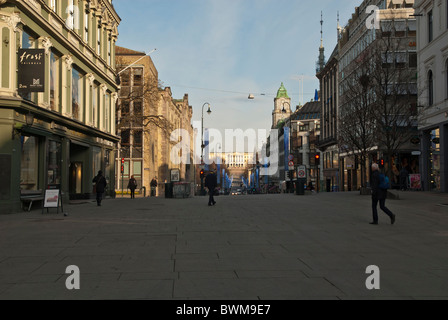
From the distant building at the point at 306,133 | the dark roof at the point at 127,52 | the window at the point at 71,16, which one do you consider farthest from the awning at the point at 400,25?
the distant building at the point at 306,133

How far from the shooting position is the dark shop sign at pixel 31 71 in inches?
728

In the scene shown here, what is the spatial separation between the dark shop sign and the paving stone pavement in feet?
20.8

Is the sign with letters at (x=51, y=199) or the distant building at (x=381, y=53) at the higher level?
the distant building at (x=381, y=53)

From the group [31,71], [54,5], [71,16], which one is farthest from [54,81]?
[31,71]

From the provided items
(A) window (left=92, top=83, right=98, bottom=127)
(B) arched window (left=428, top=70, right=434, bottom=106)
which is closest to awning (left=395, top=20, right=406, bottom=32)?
(B) arched window (left=428, top=70, right=434, bottom=106)

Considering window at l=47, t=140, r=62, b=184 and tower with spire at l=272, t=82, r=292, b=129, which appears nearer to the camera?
window at l=47, t=140, r=62, b=184

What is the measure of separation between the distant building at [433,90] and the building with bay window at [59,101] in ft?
68.8

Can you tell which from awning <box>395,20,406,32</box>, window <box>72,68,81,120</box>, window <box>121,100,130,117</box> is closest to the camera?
window <box>72,68,81,120</box>

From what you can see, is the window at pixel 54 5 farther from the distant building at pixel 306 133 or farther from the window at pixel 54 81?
the distant building at pixel 306 133

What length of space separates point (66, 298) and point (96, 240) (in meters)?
5.18

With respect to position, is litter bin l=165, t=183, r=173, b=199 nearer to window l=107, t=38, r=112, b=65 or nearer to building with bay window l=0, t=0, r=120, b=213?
building with bay window l=0, t=0, r=120, b=213

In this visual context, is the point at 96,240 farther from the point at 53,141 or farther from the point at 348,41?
the point at 348,41

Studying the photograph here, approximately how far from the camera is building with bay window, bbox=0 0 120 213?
18328mm

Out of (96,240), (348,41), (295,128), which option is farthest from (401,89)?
(295,128)
